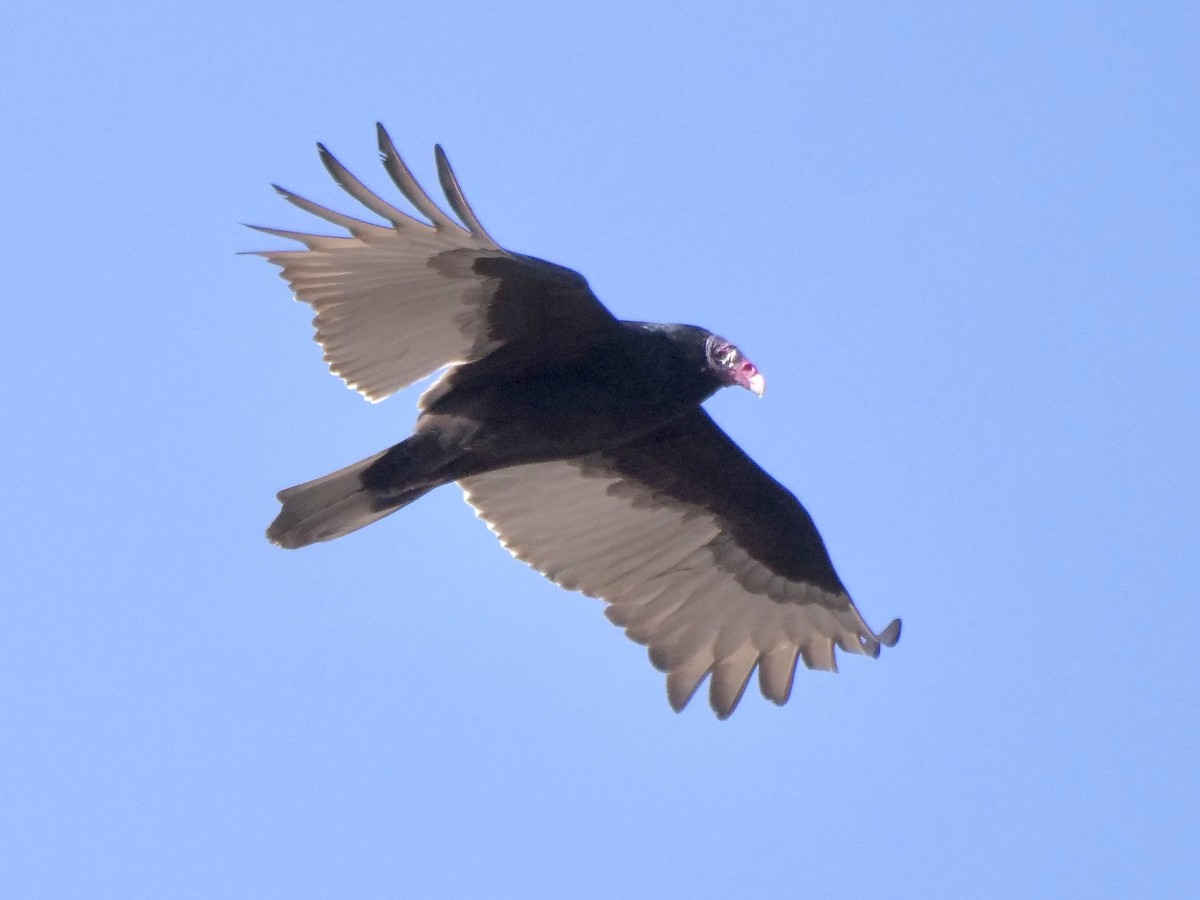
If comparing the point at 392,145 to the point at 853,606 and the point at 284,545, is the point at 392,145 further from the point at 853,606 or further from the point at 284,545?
the point at 853,606

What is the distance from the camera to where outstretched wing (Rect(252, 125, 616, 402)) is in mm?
6590

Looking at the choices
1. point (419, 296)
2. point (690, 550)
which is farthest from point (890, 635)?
point (419, 296)

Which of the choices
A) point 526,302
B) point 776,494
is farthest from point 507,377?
point 776,494

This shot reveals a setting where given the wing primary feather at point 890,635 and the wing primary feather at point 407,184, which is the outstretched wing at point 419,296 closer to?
the wing primary feather at point 407,184

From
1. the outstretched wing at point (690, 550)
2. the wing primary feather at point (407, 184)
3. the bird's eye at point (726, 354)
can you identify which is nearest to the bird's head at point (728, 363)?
the bird's eye at point (726, 354)

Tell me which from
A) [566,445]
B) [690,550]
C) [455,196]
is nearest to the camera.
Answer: [455,196]

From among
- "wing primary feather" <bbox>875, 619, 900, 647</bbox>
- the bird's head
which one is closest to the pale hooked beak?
the bird's head

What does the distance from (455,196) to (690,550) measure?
2164mm

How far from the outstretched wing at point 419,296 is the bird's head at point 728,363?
382mm

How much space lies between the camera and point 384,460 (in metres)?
6.82

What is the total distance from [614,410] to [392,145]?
50.5 inches

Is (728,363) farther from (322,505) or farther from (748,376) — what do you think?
(322,505)

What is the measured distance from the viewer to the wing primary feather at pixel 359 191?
6258 millimetres

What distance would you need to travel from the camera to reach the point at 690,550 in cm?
786
